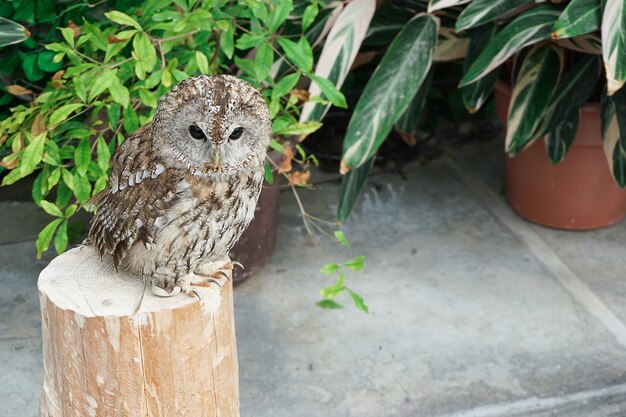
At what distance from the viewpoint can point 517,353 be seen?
3.26 metres

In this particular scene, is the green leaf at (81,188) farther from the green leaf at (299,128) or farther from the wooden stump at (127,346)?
the green leaf at (299,128)

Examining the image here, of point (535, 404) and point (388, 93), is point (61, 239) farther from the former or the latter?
point (535, 404)

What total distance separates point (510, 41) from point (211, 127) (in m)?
1.53

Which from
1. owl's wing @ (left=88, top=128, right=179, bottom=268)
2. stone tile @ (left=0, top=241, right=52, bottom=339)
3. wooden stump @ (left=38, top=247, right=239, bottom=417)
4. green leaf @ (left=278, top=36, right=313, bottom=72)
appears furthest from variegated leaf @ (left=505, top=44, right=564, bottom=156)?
stone tile @ (left=0, top=241, right=52, bottom=339)

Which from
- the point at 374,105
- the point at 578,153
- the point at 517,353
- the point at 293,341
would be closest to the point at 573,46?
the point at 578,153

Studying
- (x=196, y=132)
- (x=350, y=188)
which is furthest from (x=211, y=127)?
(x=350, y=188)

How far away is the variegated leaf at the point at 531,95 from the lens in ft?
11.6

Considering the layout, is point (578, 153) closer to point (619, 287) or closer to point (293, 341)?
point (619, 287)

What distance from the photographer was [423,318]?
3.44 m

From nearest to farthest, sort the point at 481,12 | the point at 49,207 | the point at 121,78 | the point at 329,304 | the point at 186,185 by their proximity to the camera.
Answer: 1. the point at 186,185
2. the point at 49,207
3. the point at 121,78
4. the point at 481,12
5. the point at 329,304

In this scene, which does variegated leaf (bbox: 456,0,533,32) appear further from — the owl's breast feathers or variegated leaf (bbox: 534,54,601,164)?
the owl's breast feathers

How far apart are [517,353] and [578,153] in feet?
3.02

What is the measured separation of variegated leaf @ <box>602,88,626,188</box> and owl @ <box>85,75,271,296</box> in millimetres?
1719

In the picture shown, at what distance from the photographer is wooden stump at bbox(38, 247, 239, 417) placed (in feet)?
7.30
